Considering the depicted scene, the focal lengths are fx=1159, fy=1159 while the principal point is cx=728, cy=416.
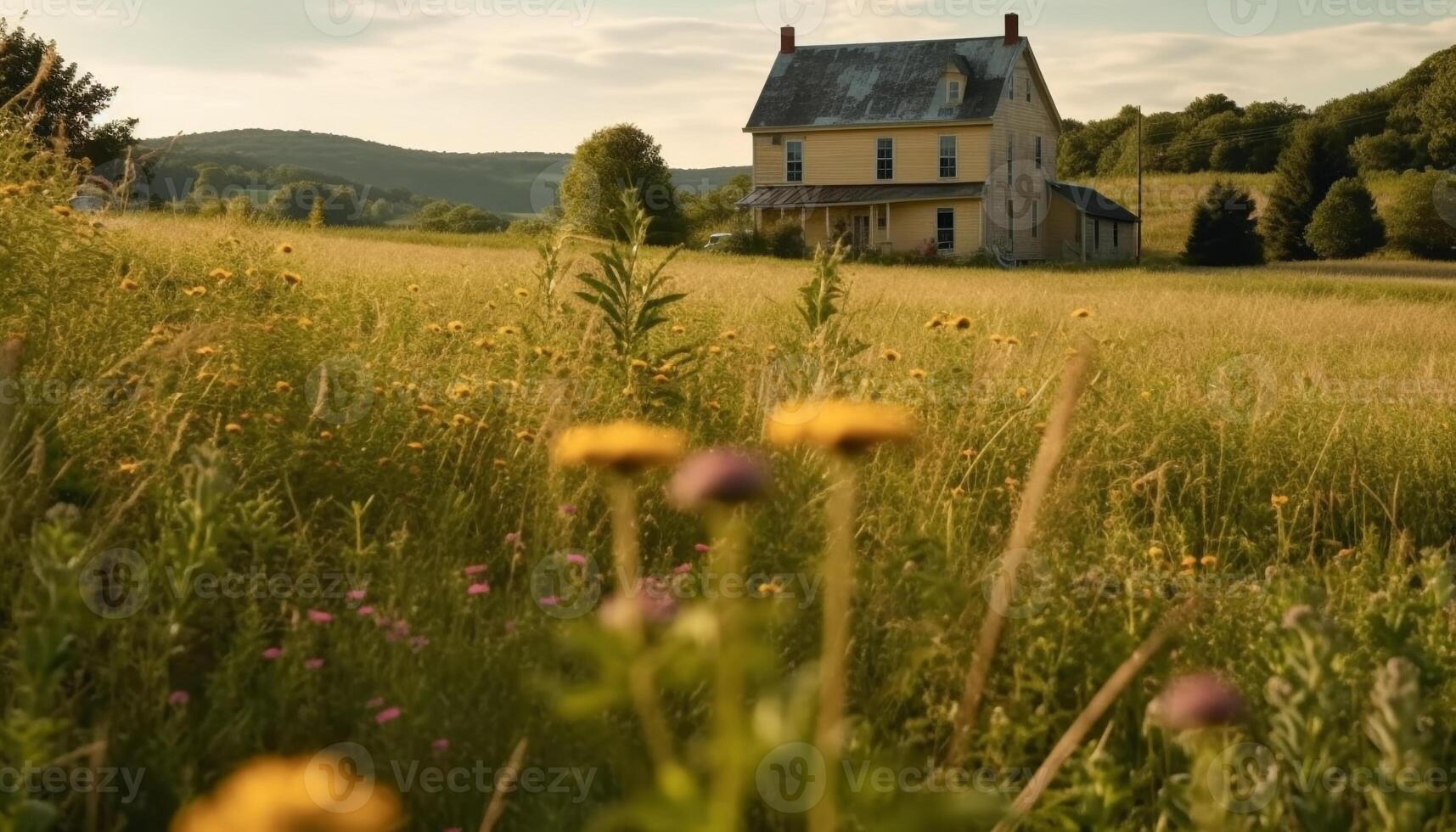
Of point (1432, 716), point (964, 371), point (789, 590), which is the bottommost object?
point (1432, 716)

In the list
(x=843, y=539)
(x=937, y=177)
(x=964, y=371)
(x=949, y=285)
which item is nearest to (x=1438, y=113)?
(x=937, y=177)

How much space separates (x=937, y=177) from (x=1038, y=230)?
588 cm

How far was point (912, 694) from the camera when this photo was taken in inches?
118

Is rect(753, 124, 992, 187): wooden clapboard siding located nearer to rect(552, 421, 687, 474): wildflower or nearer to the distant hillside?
rect(552, 421, 687, 474): wildflower

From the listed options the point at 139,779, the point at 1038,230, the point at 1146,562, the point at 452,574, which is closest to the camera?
the point at 139,779

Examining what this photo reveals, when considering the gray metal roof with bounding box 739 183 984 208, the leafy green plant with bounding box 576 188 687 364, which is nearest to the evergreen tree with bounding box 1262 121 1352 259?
the gray metal roof with bounding box 739 183 984 208

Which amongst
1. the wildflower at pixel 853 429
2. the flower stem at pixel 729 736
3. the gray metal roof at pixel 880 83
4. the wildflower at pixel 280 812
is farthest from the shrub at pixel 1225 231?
the wildflower at pixel 280 812

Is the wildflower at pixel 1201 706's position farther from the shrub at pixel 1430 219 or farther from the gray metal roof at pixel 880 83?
the shrub at pixel 1430 219

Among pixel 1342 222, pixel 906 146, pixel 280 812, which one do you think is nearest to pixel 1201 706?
pixel 280 812

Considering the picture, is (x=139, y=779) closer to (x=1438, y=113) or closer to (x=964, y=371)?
(x=964, y=371)

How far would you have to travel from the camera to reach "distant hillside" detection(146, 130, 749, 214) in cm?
12306

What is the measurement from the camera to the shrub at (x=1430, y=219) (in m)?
44.4

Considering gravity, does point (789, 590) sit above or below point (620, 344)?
below

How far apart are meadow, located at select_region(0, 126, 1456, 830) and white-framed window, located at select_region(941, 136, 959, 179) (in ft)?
109
